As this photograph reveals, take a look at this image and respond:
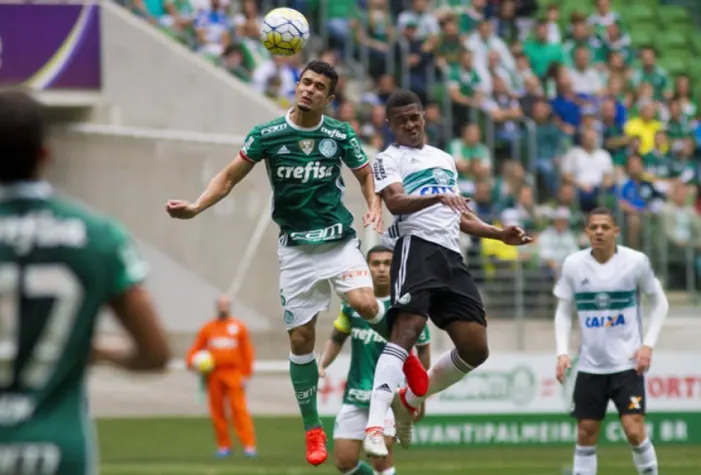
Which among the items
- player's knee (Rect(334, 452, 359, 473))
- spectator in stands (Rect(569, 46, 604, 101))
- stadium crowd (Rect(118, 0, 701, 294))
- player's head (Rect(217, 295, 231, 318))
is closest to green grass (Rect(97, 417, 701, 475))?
player's head (Rect(217, 295, 231, 318))

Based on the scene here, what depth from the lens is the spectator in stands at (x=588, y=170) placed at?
22281mm

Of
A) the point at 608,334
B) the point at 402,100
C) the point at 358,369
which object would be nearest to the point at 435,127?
the point at 608,334

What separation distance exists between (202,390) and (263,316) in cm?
174

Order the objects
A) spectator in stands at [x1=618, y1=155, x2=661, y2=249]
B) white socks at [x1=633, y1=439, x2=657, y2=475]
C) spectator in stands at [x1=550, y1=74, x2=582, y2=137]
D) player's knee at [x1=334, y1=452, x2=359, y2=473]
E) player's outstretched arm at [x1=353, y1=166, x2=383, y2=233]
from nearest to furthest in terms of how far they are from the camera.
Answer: player's outstretched arm at [x1=353, y1=166, x2=383, y2=233]
player's knee at [x1=334, y1=452, x2=359, y2=473]
white socks at [x1=633, y1=439, x2=657, y2=475]
spectator in stands at [x1=618, y1=155, x2=661, y2=249]
spectator in stands at [x1=550, y1=74, x2=582, y2=137]

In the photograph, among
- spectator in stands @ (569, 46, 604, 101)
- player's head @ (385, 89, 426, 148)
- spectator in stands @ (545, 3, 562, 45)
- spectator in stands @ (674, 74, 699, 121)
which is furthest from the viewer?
spectator in stands @ (674, 74, 699, 121)

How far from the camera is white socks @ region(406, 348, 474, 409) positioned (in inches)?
428

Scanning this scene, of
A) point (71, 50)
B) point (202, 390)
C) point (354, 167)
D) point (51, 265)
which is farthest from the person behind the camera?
point (71, 50)

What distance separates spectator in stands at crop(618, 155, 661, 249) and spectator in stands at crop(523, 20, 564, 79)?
2651 mm

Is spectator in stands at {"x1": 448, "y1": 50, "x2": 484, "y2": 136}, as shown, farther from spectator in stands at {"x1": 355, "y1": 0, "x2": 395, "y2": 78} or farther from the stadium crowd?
spectator in stands at {"x1": 355, "y1": 0, "x2": 395, "y2": 78}

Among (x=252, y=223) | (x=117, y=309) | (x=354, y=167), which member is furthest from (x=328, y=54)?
(x=117, y=309)

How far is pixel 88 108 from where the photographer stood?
74.4 ft

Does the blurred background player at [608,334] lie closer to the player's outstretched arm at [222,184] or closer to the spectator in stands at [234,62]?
the player's outstretched arm at [222,184]

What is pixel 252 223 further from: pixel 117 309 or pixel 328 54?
pixel 117 309

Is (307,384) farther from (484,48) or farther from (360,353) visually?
(484,48)
